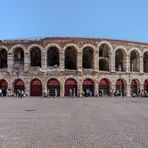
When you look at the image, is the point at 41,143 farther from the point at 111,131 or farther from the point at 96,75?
the point at 96,75

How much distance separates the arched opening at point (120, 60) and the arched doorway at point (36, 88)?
41.0 feet

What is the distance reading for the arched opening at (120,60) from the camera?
53.5 meters

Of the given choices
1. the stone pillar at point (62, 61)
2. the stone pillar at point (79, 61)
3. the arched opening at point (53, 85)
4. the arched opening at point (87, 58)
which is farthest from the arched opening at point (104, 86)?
the arched opening at point (53, 85)

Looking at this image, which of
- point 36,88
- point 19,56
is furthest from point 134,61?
point 19,56

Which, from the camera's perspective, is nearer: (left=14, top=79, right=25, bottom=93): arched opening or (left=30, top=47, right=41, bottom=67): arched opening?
(left=14, top=79, right=25, bottom=93): arched opening

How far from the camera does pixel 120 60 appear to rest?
55.8 meters

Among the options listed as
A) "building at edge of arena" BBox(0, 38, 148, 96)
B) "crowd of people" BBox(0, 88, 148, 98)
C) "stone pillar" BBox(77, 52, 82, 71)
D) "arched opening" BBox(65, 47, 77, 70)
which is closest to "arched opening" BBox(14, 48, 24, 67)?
"building at edge of arena" BBox(0, 38, 148, 96)

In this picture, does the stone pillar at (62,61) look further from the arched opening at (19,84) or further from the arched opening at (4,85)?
the arched opening at (4,85)

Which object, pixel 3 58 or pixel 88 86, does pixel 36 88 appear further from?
pixel 3 58

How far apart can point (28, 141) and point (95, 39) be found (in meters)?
41.4

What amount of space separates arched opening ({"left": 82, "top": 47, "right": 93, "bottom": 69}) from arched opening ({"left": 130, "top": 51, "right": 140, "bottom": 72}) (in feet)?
21.6

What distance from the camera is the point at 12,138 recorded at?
10.6 metres

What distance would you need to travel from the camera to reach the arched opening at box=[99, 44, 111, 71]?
52531 millimetres

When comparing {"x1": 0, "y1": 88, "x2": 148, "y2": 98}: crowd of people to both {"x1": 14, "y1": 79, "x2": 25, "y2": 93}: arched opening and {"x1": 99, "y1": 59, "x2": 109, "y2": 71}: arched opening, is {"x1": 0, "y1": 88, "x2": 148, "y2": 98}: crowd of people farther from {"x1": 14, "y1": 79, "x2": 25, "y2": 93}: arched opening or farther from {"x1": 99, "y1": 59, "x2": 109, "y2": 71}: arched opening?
{"x1": 99, "y1": 59, "x2": 109, "y2": 71}: arched opening
